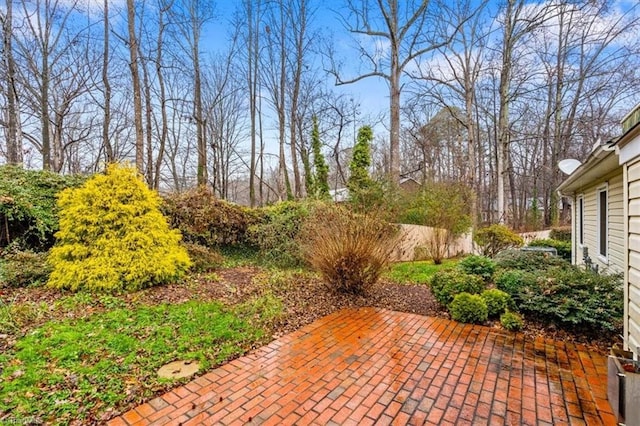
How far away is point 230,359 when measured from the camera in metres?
3.31

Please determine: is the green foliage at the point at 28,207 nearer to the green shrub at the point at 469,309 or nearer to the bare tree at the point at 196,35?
the bare tree at the point at 196,35

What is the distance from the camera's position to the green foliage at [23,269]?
4781mm

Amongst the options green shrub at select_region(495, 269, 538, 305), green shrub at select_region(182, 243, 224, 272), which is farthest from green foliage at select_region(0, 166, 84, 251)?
green shrub at select_region(495, 269, 538, 305)

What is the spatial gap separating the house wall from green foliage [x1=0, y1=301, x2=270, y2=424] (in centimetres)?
541

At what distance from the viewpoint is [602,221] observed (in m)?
6.10

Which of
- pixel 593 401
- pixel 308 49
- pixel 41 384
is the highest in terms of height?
pixel 308 49

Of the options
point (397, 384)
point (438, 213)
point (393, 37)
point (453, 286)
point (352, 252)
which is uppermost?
point (393, 37)

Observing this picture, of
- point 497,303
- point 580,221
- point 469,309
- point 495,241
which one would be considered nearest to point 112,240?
point 469,309

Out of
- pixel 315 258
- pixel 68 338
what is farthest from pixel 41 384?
pixel 315 258

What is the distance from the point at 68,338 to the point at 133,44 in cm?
941

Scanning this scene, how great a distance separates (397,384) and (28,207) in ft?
22.7

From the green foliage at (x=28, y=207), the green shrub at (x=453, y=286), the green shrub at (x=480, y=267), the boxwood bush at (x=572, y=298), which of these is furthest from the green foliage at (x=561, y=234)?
the green foliage at (x=28, y=207)

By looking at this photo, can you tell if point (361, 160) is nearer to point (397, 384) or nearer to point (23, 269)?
point (397, 384)

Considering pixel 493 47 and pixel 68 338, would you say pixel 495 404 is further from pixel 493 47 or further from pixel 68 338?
pixel 493 47
